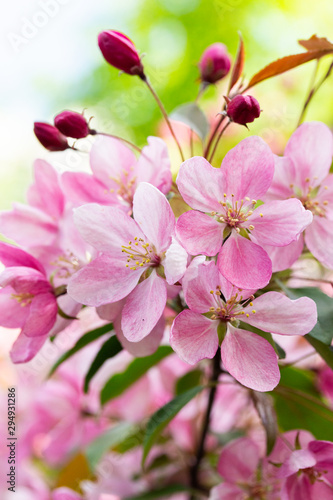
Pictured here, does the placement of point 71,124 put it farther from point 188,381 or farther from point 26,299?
point 188,381

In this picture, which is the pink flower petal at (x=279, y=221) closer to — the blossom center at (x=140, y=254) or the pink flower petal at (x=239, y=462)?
the blossom center at (x=140, y=254)

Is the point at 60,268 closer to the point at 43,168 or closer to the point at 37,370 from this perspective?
the point at 43,168

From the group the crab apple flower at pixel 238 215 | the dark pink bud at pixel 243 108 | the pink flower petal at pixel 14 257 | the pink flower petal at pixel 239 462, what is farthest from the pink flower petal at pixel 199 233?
the pink flower petal at pixel 239 462

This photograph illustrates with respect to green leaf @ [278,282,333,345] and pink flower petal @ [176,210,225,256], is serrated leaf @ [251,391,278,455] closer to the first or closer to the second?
green leaf @ [278,282,333,345]

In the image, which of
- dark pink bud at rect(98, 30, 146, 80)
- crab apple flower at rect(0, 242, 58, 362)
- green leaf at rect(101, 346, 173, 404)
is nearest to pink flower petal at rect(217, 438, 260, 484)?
green leaf at rect(101, 346, 173, 404)

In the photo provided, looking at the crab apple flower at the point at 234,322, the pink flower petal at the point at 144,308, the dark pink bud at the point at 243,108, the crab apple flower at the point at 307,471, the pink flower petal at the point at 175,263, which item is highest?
the dark pink bud at the point at 243,108

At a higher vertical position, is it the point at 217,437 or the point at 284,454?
the point at 284,454

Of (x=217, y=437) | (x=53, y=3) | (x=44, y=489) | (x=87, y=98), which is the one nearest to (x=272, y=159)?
(x=217, y=437)
